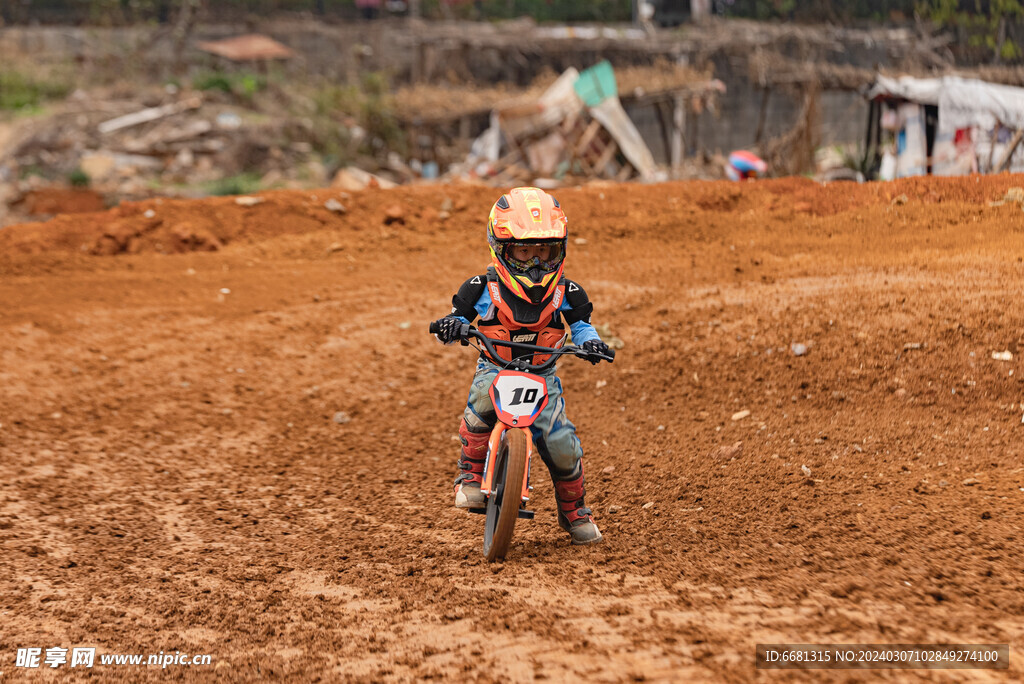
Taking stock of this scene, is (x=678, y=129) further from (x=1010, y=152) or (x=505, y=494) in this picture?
(x=505, y=494)

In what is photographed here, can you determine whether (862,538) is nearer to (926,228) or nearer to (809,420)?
(809,420)

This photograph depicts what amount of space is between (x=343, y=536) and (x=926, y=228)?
7.79m

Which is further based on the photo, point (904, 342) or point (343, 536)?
point (904, 342)

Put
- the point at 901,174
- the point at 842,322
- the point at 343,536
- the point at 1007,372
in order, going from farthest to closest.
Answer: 1. the point at 901,174
2. the point at 842,322
3. the point at 1007,372
4. the point at 343,536

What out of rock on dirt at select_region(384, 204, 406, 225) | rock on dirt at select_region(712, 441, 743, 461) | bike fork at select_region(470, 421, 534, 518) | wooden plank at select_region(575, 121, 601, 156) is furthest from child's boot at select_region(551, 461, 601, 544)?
wooden plank at select_region(575, 121, 601, 156)

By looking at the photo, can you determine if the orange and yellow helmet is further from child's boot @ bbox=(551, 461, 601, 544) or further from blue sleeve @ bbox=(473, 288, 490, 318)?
child's boot @ bbox=(551, 461, 601, 544)

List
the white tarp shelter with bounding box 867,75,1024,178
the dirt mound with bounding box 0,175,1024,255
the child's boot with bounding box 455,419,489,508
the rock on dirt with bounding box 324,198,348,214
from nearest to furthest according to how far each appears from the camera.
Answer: the child's boot with bounding box 455,419,489,508 → the dirt mound with bounding box 0,175,1024,255 → the rock on dirt with bounding box 324,198,348,214 → the white tarp shelter with bounding box 867,75,1024,178

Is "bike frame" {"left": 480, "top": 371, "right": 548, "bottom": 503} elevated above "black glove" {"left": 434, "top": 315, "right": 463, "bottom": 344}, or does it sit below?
below

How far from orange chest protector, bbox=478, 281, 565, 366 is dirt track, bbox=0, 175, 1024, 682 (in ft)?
4.01

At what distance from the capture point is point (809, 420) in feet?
22.4

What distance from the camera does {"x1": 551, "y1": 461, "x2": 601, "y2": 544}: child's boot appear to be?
5082 millimetres

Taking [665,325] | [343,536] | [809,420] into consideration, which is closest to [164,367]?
[343,536]

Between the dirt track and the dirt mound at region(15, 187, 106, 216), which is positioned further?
the dirt mound at region(15, 187, 106, 216)

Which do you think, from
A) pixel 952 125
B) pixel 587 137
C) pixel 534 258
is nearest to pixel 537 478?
pixel 534 258
